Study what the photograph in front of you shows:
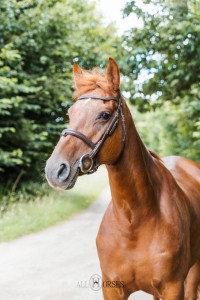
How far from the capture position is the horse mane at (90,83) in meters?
2.51

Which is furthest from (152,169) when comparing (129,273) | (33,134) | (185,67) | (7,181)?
(7,181)

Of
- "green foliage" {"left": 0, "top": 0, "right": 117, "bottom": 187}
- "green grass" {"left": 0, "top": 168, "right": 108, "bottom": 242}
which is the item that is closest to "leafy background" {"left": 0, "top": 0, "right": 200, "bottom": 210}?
"green foliage" {"left": 0, "top": 0, "right": 117, "bottom": 187}

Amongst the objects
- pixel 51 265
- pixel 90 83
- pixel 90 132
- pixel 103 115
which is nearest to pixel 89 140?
pixel 90 132

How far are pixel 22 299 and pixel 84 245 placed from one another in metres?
2.86

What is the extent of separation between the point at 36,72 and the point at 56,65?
699 millimetres

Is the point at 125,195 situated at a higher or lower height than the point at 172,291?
higher

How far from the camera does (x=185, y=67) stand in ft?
25.9

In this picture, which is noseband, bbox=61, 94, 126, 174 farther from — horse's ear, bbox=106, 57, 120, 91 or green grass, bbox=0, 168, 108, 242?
green grass, bbox=0, 168, 108, 242

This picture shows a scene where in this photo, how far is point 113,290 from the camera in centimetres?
277

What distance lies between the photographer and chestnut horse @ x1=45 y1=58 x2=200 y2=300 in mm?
2389

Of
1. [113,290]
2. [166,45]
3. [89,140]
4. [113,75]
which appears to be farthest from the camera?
[166,45]

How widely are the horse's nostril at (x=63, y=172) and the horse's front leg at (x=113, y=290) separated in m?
0.98

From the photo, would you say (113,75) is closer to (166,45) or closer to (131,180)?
(131,180)

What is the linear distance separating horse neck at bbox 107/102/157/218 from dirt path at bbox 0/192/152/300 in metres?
2.26
